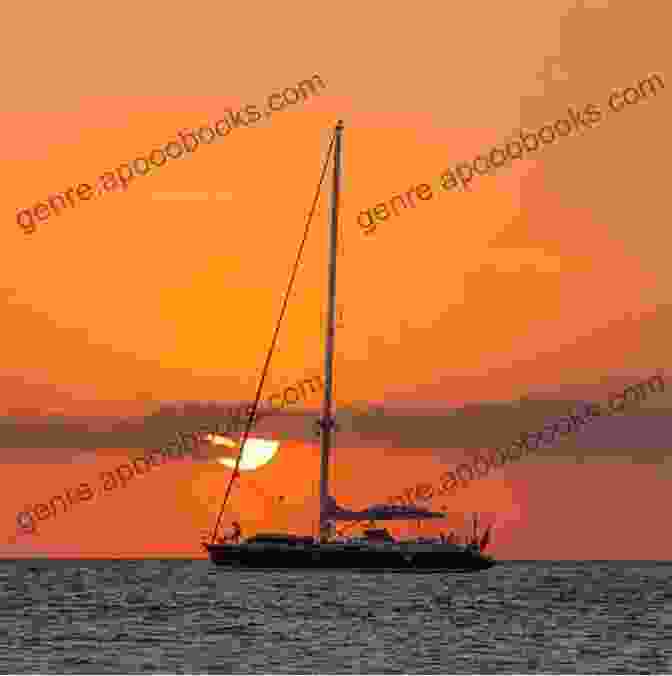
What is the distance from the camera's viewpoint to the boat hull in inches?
5782

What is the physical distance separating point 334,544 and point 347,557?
114cm

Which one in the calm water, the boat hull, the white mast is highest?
the white mast

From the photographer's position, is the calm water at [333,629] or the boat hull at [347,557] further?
the boat hull at [347,557]

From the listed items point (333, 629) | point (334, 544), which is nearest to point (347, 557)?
point (334, 544)

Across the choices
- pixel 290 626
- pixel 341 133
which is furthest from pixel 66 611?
pixel 341 133

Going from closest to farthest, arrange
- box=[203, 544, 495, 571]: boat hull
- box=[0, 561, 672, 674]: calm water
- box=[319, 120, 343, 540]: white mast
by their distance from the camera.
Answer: box=[0, 561, 672, 674]: calm water → box=[319, 120, 343, 540]: white mast → box=[203, 544, 495, 571]: boat hull

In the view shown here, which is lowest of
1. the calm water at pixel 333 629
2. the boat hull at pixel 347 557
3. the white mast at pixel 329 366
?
the calm water at pixel 333 629

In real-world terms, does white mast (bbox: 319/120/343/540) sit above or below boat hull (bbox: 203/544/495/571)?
above

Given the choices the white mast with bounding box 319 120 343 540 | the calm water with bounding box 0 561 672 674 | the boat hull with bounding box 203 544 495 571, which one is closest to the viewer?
the calm water with bounding box 0 561 672 674

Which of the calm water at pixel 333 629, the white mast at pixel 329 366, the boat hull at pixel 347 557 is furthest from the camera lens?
the boat hull at pixel 347 557

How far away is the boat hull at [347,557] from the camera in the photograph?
14688cm

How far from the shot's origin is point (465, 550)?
157 meters

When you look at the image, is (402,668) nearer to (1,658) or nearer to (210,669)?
(210,669)

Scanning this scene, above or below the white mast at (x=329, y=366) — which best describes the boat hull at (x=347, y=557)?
below
